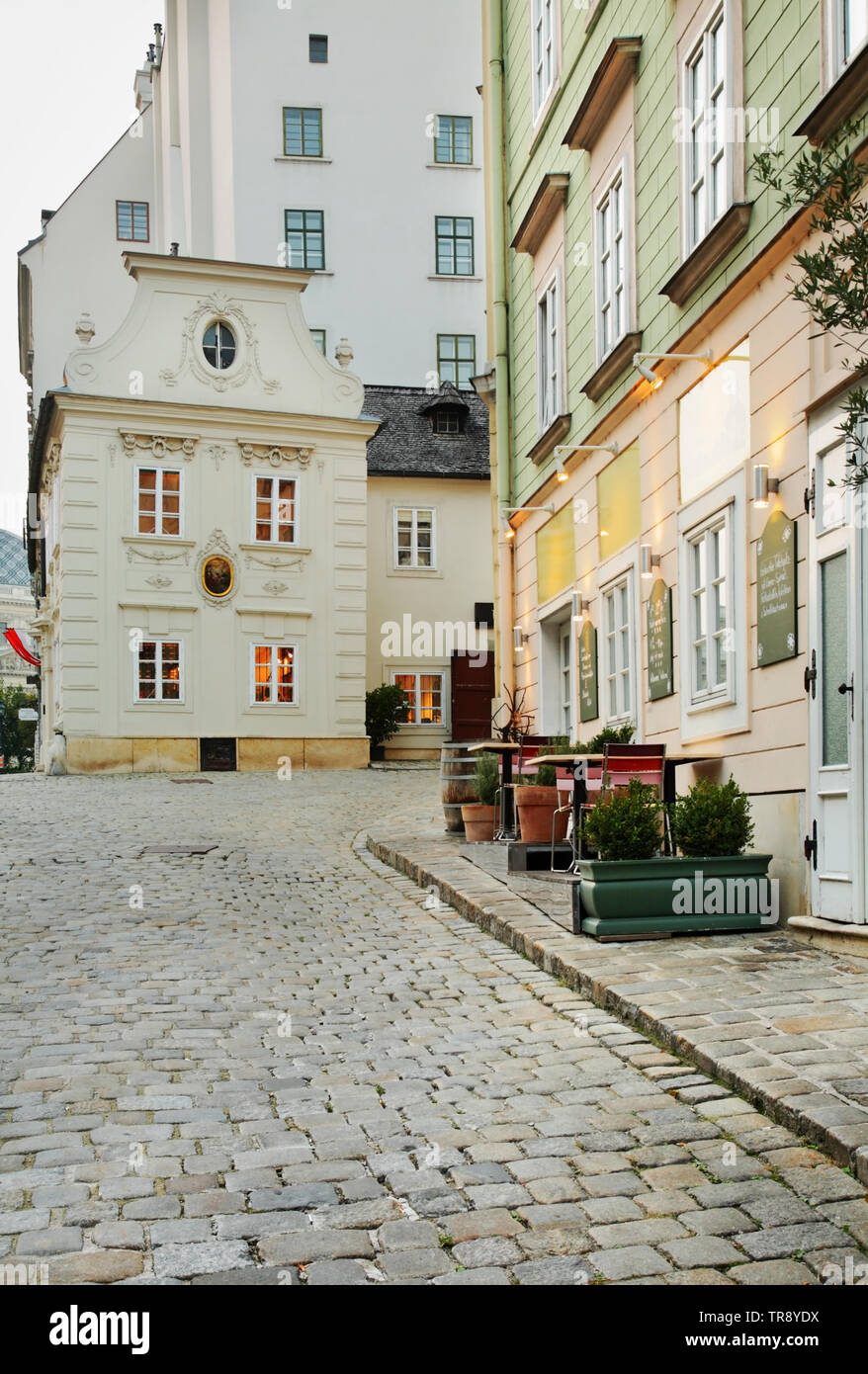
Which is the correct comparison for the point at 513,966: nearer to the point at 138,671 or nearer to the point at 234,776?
the point at 234,776

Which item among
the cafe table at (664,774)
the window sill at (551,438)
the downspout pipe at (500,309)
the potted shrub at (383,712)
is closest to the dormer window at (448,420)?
the potted shrub at (383,712)

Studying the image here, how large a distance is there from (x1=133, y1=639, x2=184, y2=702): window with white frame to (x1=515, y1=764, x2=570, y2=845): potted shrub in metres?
17.5

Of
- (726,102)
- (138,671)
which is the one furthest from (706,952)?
(138,671)

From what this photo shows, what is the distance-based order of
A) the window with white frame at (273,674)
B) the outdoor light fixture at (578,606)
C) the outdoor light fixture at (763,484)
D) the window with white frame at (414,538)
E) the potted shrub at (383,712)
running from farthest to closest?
1. the window with white frame at (414,538)
2. the potted shrub at (383,712)
3. the window with white frame at (273,674)
4. the outdoor light fixture at (578,606)
5. the outdoor light fixture at (763,484)

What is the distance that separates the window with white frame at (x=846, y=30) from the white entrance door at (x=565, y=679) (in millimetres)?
8767

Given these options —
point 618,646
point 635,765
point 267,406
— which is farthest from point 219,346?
point 635,765

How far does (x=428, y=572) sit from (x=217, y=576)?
6.08 meters

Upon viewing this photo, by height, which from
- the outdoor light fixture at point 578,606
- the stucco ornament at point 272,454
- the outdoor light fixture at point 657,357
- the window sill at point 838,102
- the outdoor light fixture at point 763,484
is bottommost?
the outdoor light fixture at point 578,606

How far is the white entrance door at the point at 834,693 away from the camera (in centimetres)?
760

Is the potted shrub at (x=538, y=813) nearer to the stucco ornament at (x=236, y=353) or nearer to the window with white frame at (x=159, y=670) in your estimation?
the window with white frame at (x=159, y=670)

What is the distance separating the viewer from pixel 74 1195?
15.0ft

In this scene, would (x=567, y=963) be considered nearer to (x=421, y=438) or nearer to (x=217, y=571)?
(x=217, y=571)

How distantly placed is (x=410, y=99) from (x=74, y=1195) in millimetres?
38362

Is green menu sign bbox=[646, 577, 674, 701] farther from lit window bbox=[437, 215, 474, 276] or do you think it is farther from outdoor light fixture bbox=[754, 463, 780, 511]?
lit window bbox=[437, 215, 474, 276]
